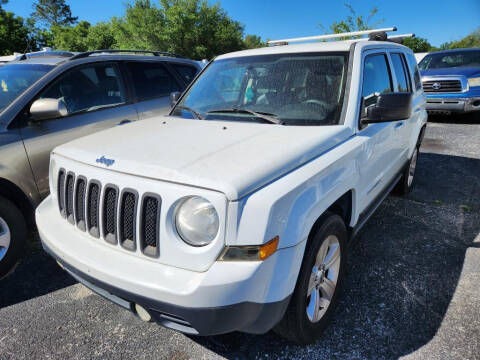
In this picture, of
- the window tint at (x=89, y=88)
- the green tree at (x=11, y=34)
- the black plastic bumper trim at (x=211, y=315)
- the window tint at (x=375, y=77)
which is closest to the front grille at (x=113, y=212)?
the black plastic bumper trim at (x=211, y=315)

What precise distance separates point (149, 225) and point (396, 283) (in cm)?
205

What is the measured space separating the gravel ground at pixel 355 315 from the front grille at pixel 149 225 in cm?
84

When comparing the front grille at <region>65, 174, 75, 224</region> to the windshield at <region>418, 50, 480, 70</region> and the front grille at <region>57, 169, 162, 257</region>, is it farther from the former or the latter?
the windshield at <region>418, 50, 480, 70</region>

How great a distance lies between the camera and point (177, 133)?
231cm

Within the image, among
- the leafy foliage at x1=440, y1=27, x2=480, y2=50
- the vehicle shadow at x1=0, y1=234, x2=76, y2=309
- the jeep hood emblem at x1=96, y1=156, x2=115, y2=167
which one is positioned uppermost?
the leafy foliage at x1=440, y1=27, x2=480, y2=50

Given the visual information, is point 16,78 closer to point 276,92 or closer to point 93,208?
point 93,208

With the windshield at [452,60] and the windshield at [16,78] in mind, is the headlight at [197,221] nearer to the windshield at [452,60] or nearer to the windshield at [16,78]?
the windshield at [16,78]

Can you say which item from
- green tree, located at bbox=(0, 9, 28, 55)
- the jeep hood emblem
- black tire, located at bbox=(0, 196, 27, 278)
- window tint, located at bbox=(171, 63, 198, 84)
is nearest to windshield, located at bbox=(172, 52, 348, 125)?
the jeep hood emblem

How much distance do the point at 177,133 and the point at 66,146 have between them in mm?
740

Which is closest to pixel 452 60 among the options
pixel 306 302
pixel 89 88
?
pixel 89 88

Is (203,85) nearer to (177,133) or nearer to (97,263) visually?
(177,133)

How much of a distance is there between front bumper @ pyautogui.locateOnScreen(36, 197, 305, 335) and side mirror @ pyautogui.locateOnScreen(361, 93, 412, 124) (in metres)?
1.20

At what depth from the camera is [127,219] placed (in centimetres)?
176

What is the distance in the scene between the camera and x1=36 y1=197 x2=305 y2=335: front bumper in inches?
59.6
